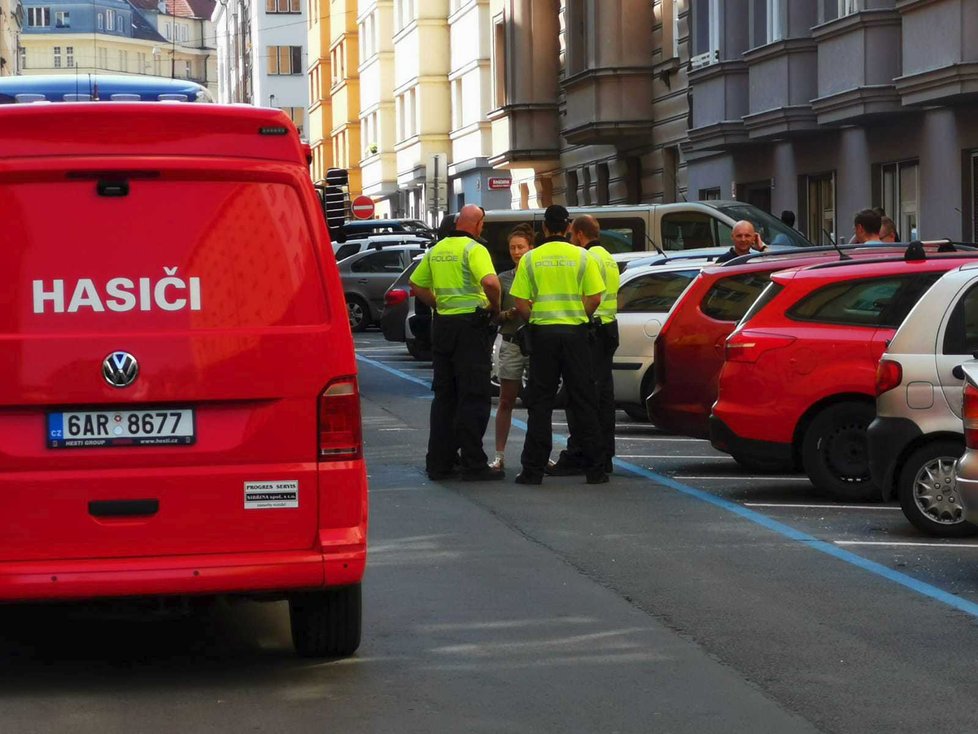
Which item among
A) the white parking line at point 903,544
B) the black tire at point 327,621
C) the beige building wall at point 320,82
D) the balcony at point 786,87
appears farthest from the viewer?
the beige building wall at point 320,82

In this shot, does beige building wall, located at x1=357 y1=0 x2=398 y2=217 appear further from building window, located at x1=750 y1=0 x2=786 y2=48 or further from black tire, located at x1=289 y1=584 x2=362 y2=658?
black tire, located at x1=289 y1=584 x2=362 y2=658

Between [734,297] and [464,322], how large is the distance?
7.12ft

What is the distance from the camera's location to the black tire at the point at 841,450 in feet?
43.0

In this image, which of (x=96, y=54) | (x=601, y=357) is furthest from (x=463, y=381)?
(x=96, y=54)

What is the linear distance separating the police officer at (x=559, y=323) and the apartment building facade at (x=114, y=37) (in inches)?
6678

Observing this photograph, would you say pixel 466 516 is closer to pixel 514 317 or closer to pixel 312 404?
pixel 514 317

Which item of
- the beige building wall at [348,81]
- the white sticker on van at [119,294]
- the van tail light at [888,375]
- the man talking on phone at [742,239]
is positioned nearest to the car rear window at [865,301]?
the van tail light at [888,375]

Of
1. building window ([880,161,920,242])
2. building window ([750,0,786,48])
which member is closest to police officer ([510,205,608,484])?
building window ([880,161,920,242])

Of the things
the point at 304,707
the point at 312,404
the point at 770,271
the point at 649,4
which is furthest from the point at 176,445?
the point at 649,4

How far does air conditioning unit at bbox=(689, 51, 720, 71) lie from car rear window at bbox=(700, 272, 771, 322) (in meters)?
19.0

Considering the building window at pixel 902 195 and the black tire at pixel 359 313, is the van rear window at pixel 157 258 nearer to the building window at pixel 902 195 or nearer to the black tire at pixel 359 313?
the building window at pixel 902 195

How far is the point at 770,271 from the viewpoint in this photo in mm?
15008

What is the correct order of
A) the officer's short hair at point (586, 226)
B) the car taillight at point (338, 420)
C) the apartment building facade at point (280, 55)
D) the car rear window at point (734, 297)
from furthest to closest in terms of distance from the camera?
the apartment building facade at point (280, 55), the car rear window at point (734, 297), the officer's short hair at point (586, 226), the car taillight at point (338, 420)

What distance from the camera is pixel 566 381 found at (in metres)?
14.1
